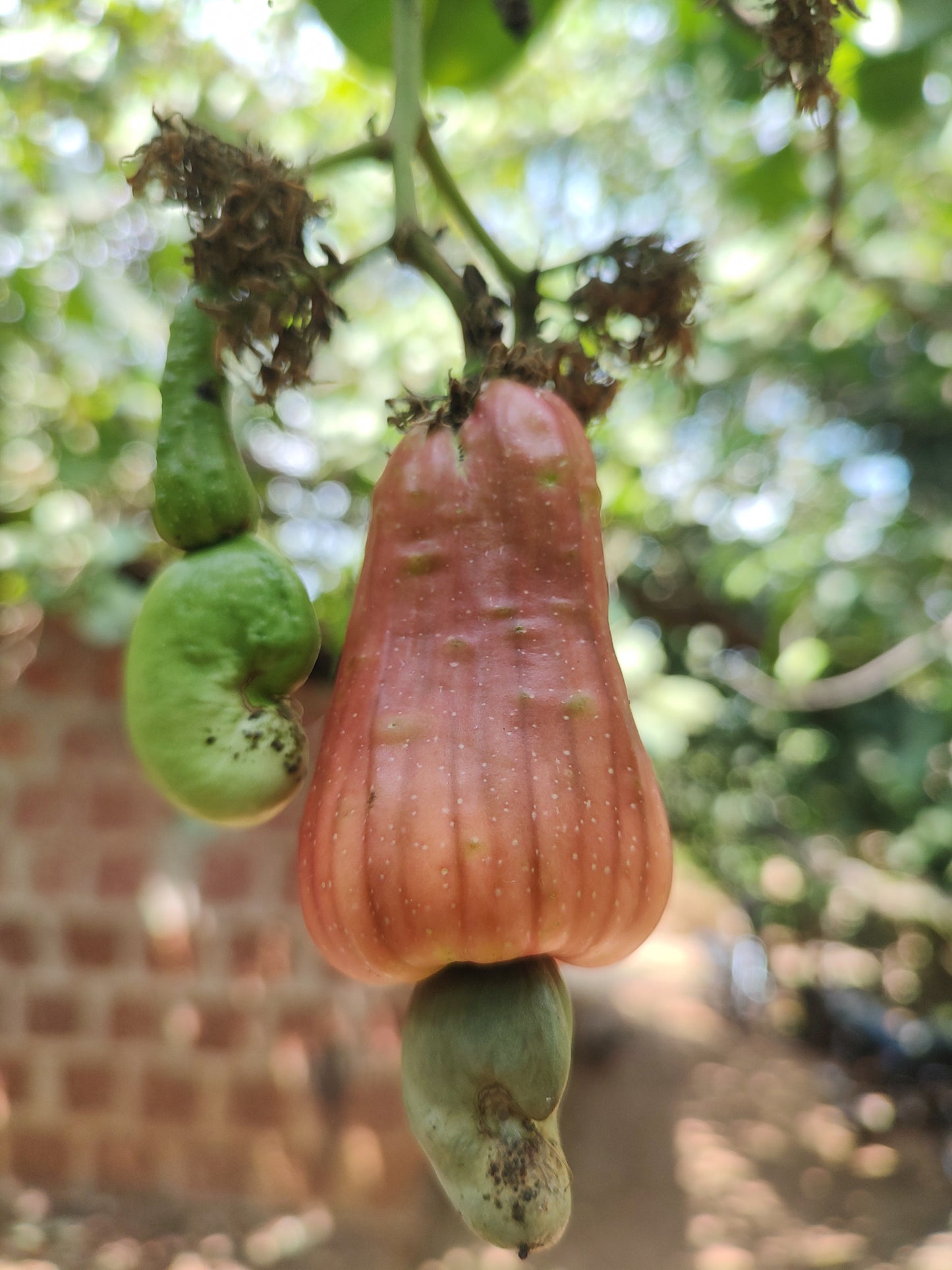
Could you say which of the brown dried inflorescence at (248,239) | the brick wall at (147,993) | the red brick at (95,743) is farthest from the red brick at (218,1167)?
the brown dried inflorescence at (248,239)

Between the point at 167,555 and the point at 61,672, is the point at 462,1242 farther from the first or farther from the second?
the point at 167,555

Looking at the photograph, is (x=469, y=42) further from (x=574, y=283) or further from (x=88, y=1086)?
(x=88, y=1086)

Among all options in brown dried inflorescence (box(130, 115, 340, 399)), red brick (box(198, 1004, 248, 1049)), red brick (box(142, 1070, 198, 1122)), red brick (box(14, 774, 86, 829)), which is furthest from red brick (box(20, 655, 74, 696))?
brown dried inflorescence (box(130, 115, 340, 399))

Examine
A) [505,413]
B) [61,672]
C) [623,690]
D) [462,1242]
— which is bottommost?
[462,1242]

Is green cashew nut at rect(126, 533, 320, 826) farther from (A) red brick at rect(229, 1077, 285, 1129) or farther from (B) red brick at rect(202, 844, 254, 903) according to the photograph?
(A) red brick at rect(229, 1077, 285, 1129)

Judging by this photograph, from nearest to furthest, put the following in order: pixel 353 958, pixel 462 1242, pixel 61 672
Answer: pixel 353 958 → pixel 61 672 → pixel 462 1242

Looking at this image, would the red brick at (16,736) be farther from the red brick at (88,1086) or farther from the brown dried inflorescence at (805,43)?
the brown dried inflorescence at (805,43)

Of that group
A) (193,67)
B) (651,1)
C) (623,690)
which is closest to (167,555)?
(193,67)

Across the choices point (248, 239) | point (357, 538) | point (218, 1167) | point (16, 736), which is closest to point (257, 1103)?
point (218, 1167)
